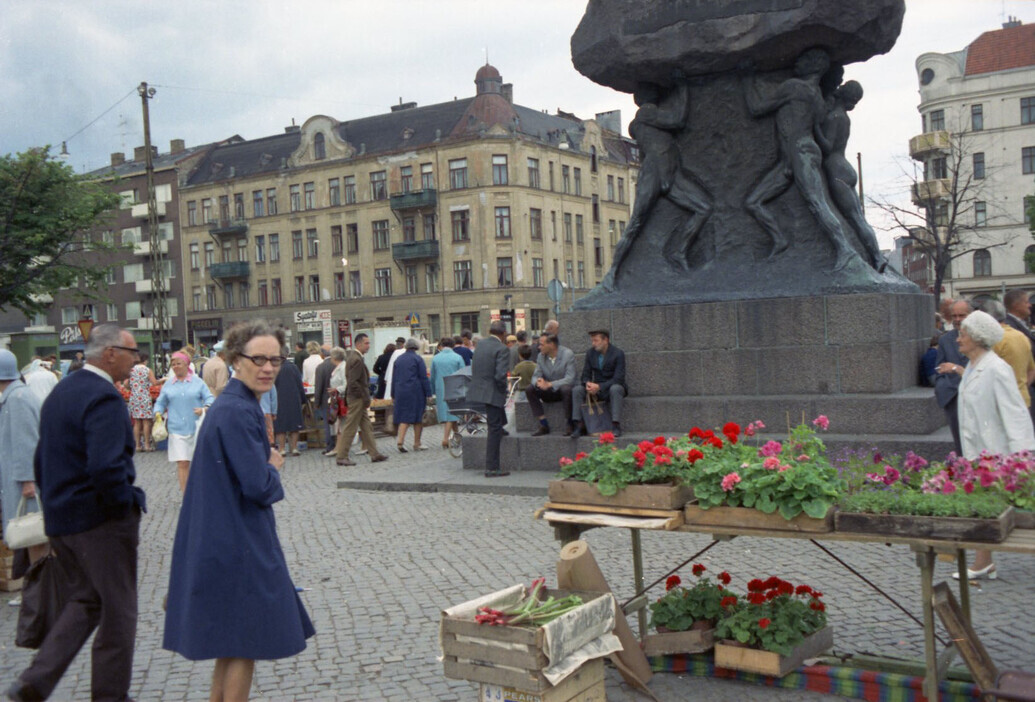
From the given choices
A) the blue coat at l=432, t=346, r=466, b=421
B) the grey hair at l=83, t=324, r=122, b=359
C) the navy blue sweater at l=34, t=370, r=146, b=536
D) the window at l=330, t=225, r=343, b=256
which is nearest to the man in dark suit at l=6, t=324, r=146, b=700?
the navy blue sweater at l=34, t=370, r=146, b=536

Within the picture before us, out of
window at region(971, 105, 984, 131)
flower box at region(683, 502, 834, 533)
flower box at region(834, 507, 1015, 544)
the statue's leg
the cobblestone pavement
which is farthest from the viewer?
window at region(971, 105, 984, 131)

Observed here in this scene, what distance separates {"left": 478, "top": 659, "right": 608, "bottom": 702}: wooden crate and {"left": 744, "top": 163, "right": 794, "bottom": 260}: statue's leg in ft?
25.9

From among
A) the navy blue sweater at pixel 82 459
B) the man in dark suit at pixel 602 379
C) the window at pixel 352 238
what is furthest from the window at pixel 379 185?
the navy blue sweater at pixel 82 459

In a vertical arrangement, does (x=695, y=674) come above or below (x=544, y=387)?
below

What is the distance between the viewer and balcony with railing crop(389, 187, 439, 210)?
58.2m

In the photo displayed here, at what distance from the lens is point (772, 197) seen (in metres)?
11.7

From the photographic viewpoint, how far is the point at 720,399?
36.2 ft

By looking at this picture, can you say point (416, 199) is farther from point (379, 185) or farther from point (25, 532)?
point (25, 532)

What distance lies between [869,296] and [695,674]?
6.29 m

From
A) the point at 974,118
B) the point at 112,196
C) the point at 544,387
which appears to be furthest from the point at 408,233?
the point at 544,387

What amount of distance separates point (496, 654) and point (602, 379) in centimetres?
725

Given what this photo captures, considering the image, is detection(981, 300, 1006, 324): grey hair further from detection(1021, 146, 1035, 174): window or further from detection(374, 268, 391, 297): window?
detection(1021, 146, 1035, 174): window

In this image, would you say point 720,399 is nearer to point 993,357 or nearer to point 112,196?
point 993,357

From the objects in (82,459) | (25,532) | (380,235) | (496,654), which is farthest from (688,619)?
(380,235)
